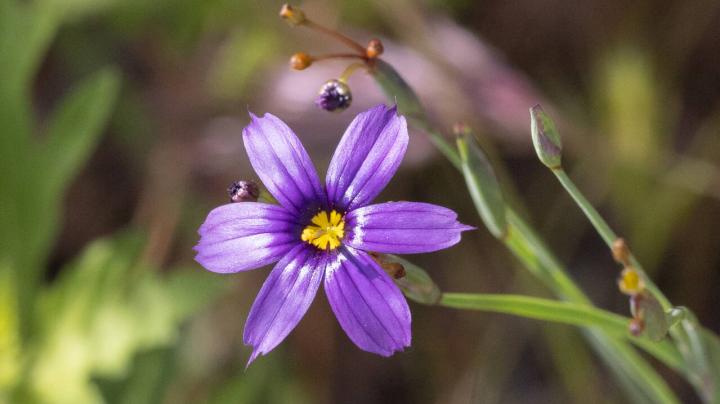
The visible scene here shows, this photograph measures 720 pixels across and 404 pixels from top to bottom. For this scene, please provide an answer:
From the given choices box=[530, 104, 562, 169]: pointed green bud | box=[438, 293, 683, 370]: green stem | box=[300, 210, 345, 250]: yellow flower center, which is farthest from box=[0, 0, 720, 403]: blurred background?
box=[530, 104, 562, 169]: pointed green bud

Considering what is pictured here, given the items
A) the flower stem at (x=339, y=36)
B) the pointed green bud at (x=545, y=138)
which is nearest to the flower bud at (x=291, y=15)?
the flower stem at (x=339, y=36)

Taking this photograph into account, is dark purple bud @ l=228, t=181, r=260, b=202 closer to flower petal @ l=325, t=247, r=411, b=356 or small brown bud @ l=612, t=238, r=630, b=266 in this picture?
flower petal @ l=325, t=247, r=411, b=356

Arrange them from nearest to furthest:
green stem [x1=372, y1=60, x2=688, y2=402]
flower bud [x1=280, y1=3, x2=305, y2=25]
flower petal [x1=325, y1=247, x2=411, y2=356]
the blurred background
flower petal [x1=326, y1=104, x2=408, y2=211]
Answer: flower petal [x1=325, y1=247, x2=411, y2=356] < flower petal [x1=326, y1=104, x2=408, y2=211] < flower bud [x1=280, y1=3, x2=305, y2=25] < green stem [x1=372, y1=60, x2=688, y2=402] < the blurred background

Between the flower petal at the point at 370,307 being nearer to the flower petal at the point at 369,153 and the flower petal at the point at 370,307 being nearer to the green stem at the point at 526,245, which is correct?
the flower petal at the point at 369,153

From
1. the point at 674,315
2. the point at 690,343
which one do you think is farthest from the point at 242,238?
the point at 690,343

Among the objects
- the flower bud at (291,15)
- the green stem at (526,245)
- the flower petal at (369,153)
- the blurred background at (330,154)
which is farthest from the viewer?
the blurred background at (330,154)

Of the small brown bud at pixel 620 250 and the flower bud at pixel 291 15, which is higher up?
the flower bud at pixel 291 15
